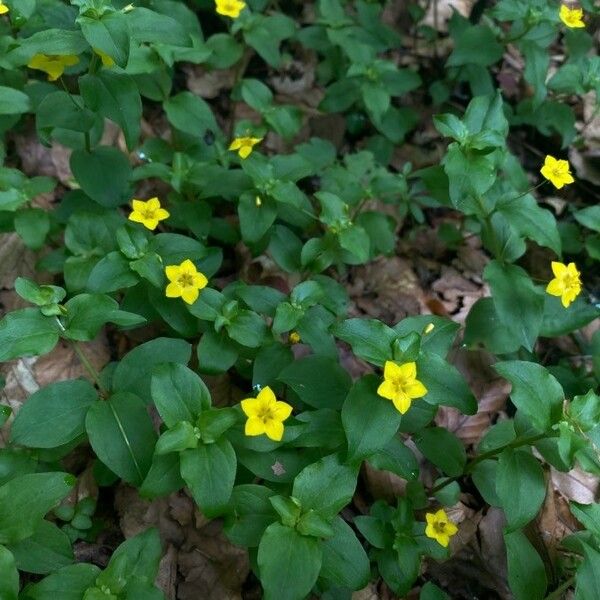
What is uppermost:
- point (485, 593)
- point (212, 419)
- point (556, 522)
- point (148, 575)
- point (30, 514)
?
point (212, 419)

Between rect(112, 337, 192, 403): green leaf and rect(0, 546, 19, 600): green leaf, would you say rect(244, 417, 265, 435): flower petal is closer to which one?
rect(112, 337, 192, 403): green leaf

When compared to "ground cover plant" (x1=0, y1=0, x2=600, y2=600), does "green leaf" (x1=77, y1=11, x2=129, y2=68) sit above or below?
above

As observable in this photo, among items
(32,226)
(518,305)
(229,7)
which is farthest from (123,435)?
(229,7)

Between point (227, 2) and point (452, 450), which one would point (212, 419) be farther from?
point (227, 2)

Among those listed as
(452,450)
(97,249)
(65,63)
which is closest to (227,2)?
(65,63)

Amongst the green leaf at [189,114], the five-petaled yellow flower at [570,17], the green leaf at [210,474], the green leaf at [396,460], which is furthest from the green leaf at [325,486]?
the five-petaled yellow flower at [570,17]

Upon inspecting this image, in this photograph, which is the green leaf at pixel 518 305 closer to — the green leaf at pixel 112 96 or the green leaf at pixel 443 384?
the green leaf at pixel 443 384

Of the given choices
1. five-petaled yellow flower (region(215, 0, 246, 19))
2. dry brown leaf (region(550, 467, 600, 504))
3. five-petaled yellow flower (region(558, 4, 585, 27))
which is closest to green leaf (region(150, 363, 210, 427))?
dry brown leaf (region(550, 467, 600, 504))
